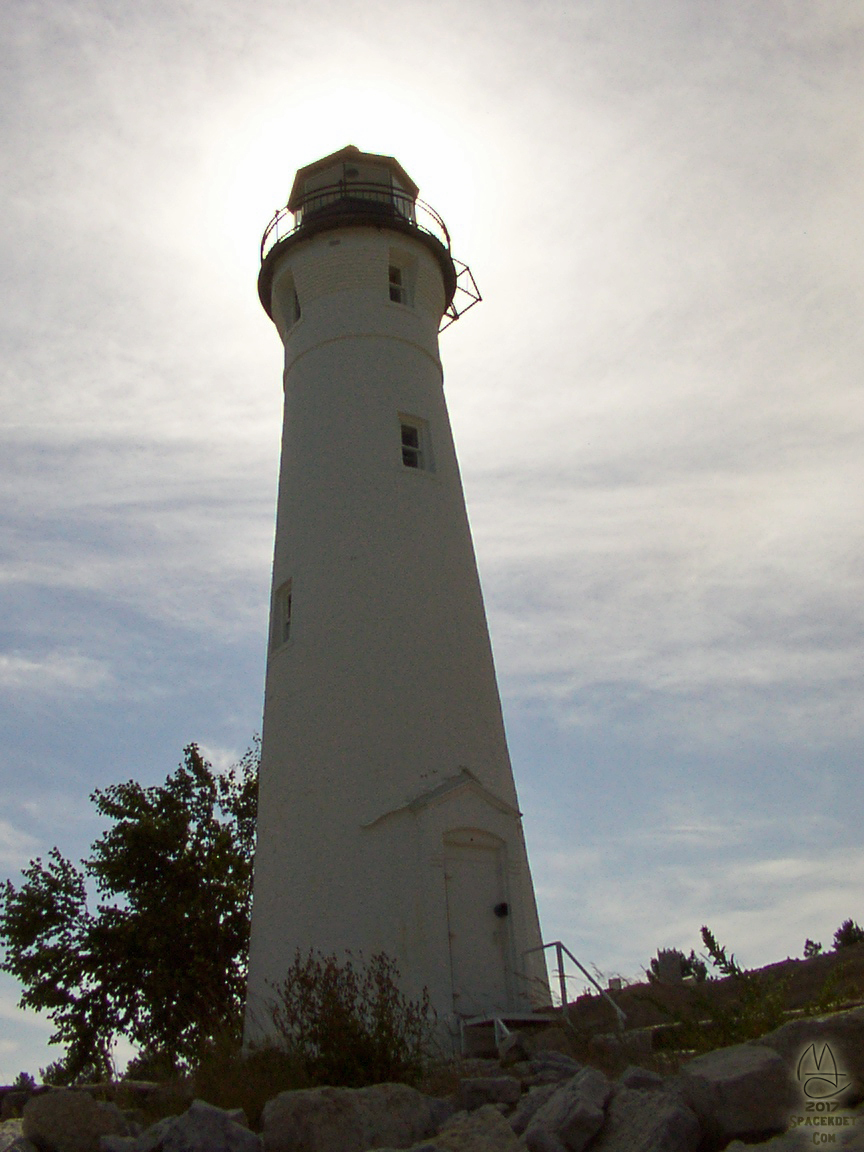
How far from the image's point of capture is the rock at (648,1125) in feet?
18.7

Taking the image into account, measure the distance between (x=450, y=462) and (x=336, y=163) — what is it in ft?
25.1

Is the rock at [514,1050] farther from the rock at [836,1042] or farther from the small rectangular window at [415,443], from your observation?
the small rectangular window at [415,443]

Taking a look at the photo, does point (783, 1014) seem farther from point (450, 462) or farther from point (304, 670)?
point (450, 462)

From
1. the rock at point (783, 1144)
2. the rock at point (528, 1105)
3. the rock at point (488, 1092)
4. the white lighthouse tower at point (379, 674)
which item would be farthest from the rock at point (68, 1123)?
the white lighthouse tower at point (379, 674)

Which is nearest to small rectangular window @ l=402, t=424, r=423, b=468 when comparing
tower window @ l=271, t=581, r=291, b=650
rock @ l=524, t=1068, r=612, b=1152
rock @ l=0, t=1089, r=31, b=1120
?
tower window @ l=271, t=581, r=291, b=650

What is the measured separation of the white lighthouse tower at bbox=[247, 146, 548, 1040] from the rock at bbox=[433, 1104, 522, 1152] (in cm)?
686

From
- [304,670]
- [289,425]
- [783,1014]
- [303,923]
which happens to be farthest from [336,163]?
[783,1014]

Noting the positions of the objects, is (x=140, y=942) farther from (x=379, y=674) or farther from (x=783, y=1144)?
(x=783, y=1144)

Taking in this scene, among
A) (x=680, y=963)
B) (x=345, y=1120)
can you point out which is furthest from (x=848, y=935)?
(x=345, y=1120)

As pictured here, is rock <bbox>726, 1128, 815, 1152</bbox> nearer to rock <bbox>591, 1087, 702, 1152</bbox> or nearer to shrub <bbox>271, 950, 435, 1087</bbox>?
rock <bbox>591, 1087, 702, 1152</bbox>

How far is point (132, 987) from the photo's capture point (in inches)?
746

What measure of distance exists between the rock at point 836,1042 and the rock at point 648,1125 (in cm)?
77

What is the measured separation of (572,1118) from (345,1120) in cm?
190

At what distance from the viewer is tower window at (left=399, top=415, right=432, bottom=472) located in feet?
60.7
